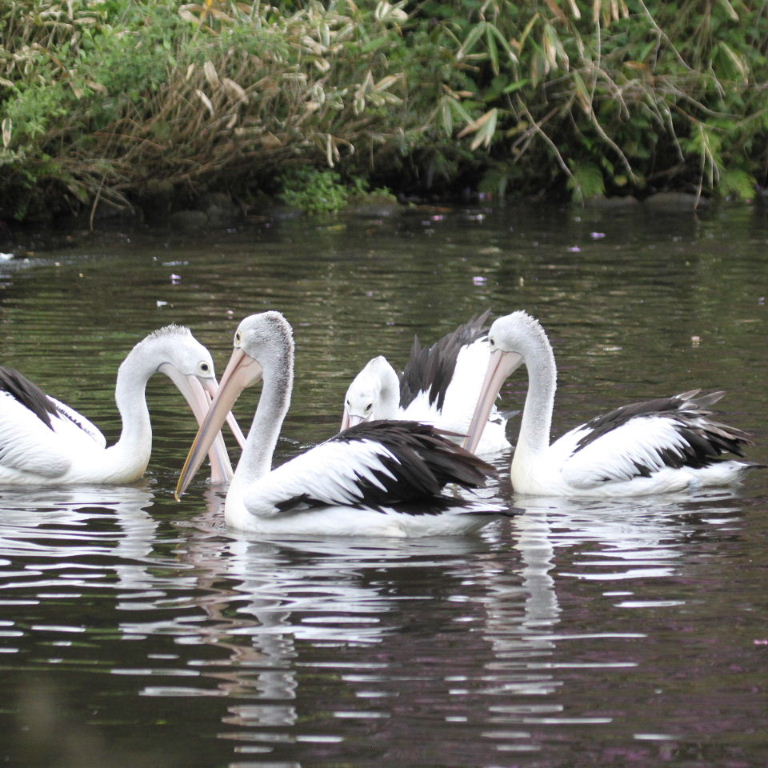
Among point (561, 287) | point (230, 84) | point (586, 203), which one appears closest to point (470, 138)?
point (586, 203)

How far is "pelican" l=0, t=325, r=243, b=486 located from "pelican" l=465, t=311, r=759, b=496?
128 cm

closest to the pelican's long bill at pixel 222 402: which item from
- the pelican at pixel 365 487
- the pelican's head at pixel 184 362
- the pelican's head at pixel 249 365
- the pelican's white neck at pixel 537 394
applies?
the pelican's head at pixel 249 365

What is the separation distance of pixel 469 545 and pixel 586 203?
1382 cm

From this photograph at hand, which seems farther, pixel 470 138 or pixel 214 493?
pixel 470 138

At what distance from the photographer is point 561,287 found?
1216cm

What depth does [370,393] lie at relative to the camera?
6840mm

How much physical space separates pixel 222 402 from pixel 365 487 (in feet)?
2.95

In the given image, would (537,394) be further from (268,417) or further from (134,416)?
(134,416)

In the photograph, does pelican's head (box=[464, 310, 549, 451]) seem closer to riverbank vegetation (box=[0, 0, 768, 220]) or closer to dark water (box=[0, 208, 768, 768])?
dark water (box=[0, 208, 768, 768])

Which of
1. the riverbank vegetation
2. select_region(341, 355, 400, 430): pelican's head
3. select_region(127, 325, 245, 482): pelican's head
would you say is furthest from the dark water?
the riverbank vegetation

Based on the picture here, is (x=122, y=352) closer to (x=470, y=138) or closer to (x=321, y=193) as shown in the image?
(x=321, y=193)

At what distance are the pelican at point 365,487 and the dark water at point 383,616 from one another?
0.30ft

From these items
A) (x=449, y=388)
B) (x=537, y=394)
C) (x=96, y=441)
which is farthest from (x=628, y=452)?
(x=96, y=441)

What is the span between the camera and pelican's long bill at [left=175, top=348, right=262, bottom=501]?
6340 mm
